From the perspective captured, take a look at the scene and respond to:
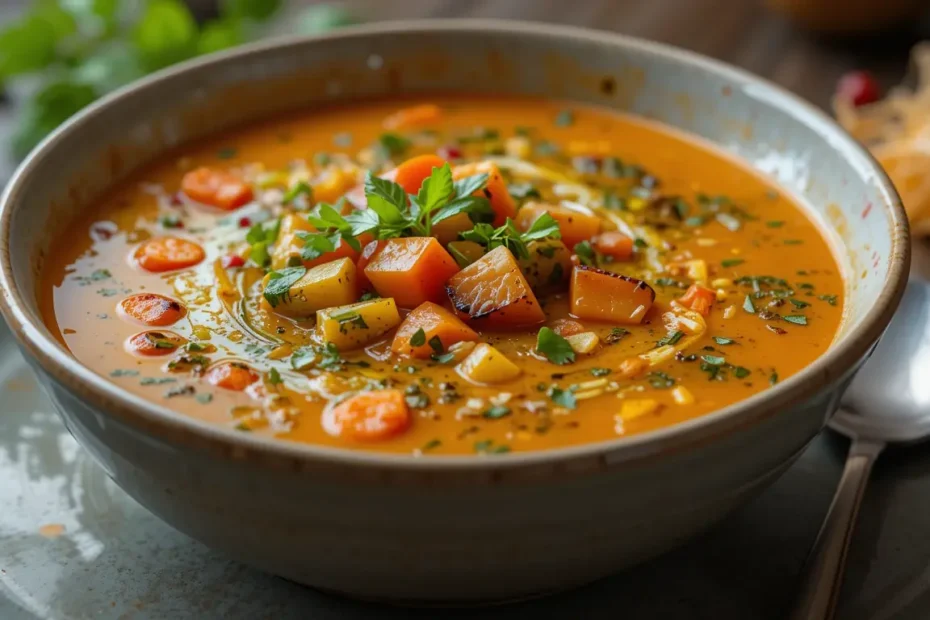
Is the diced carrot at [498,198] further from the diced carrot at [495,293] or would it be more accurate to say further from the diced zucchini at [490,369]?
the diced zucchini at [490,369]

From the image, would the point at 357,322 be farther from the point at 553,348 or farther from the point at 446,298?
the point at 553,348

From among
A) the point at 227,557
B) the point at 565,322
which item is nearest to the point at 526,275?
the point at 565,322

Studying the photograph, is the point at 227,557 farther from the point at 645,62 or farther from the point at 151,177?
the point at 645,62

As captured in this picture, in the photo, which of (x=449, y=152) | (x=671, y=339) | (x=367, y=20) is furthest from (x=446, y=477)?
(x=367, y=20)

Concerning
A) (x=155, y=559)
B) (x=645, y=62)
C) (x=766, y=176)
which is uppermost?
(x=645, y=62)

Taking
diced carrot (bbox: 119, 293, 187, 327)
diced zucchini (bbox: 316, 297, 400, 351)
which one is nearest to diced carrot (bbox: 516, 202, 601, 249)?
diced zucchini (bbox: 316, 297, 400, 351)
